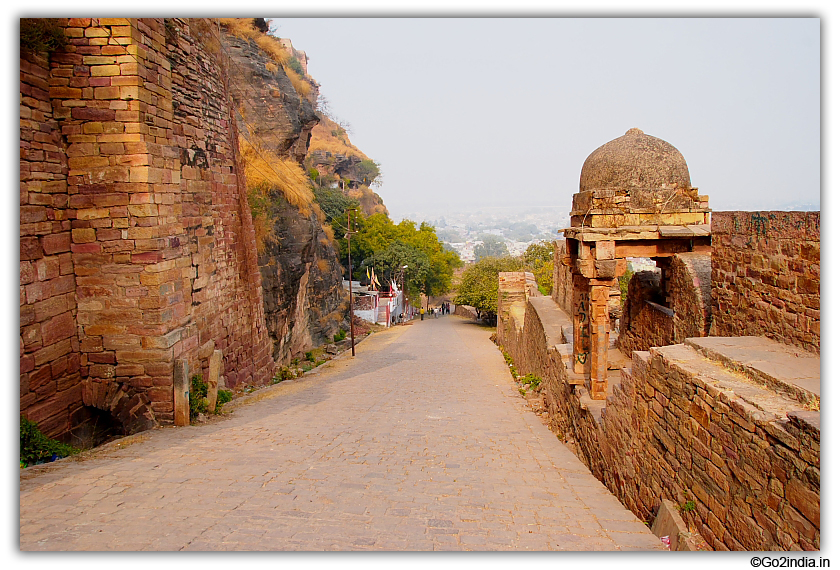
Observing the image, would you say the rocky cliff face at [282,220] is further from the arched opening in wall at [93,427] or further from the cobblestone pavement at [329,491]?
the arched opening in wall at [93,427]

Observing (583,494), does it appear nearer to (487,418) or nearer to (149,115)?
Result: (487,418)

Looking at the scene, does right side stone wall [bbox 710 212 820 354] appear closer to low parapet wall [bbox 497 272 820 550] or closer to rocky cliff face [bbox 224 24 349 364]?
low parapet wall [bbox 497 272 820 550]

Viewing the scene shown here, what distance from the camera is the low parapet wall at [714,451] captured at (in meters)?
3.04

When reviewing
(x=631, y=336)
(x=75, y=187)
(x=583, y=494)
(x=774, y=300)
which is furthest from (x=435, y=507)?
(x=631, y=336)

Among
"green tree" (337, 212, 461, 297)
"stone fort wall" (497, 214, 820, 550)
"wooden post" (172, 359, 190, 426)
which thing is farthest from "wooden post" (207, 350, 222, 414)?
"green tree" (337, 212, 461, 297)

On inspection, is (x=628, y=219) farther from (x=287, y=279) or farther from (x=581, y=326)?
(x=287, y=279)

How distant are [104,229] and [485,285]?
36.6 meters

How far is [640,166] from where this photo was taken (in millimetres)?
8594

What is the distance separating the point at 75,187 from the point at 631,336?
10270 mm

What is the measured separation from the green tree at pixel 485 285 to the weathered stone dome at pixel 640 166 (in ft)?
101

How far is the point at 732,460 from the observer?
3605 mm

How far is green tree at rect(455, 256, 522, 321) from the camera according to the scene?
41000mm

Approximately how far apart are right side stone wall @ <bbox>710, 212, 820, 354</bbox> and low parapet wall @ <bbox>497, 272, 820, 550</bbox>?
0.42 metres

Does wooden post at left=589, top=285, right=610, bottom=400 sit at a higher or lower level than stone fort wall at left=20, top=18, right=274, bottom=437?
lower
